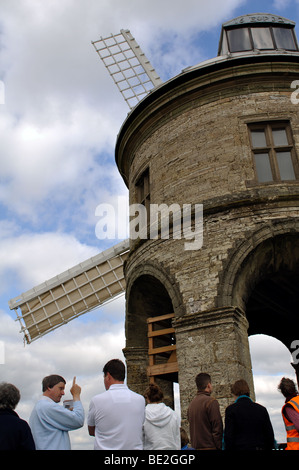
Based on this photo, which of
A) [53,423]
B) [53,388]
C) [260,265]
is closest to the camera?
[53,423]

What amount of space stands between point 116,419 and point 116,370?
43 cm

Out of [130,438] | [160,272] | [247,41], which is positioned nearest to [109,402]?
[130,438]

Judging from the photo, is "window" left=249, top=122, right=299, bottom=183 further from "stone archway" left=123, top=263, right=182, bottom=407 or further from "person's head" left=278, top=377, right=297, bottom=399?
"person's head" left=278, top=377, right=297, bottom=399

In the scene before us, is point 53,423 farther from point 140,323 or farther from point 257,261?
point 140,323

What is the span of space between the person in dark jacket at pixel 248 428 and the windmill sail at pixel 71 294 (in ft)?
40.0

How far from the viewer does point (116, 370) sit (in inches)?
152

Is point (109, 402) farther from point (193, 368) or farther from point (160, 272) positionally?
point (160, 272)

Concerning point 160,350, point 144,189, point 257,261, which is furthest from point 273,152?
point 160,350

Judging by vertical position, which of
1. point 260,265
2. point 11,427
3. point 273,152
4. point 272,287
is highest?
point 273,152

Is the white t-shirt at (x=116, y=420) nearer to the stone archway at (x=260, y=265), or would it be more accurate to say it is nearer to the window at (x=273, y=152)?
the stone archway at (x=260, y=265)

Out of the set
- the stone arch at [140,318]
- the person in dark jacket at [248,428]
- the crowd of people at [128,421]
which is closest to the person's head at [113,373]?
the crowd of people at [128,421]

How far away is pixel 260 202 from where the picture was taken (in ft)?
30.0
